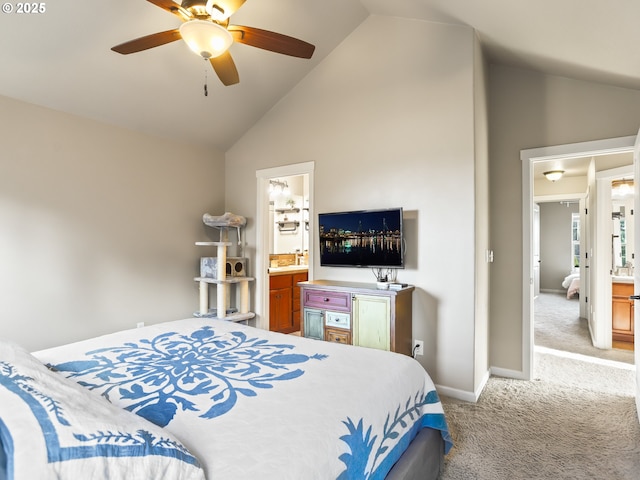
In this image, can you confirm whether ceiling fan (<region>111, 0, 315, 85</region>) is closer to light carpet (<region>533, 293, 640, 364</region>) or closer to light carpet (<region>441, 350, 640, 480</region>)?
light carpet (<region>441, 350, 640, 480</region>)

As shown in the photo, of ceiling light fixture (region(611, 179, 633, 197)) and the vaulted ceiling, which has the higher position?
the vaulted ceiling

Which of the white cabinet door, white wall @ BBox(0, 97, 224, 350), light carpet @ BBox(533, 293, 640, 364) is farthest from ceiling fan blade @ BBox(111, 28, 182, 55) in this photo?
light carpet @ BBox(533, 293, 640, 364)

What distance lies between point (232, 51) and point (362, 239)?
82.6 inches

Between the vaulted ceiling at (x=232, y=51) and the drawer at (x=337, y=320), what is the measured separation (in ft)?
8.17

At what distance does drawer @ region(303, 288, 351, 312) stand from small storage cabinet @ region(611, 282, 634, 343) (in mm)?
3500

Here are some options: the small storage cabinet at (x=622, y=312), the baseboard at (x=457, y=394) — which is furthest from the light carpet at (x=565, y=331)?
the baseboard at (x=457, y=394)

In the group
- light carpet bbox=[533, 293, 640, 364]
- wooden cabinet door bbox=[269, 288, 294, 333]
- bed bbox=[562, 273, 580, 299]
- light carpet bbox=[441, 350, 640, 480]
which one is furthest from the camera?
bed bbox=[562, 273, 580, 299]

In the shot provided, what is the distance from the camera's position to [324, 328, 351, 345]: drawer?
130 inches

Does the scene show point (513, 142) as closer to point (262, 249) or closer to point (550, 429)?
point (550, 429)

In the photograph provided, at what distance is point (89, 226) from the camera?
343 centimetres

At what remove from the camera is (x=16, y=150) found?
9.78 feet

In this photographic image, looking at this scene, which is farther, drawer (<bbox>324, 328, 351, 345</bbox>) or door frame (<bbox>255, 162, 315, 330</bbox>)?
door frame (<bbox>255, 162, 315, 330</bbox>)

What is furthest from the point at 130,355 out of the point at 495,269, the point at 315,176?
the point at 495,269

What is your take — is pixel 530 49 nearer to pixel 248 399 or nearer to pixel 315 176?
pixel 315 176
